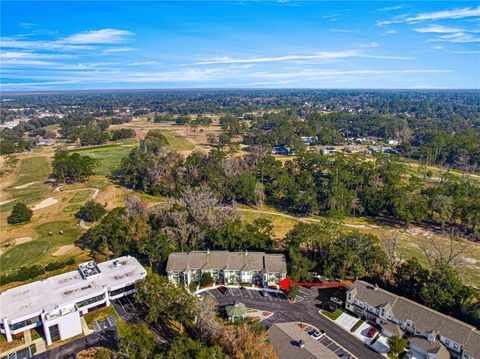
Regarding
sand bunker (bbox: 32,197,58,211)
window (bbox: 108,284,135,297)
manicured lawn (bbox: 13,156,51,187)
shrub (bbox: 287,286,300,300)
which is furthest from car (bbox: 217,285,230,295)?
manicured lawn (bbox: 13,156,51,187)

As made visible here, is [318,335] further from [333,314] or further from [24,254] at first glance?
[24,254]

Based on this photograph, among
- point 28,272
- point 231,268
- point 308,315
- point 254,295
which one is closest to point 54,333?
point 28,272

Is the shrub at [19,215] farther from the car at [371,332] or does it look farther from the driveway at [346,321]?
the car at [371,332]

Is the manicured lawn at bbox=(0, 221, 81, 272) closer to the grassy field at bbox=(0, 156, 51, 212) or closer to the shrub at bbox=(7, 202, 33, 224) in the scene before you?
the shrub at bbox=(7, 202, 33, 224)

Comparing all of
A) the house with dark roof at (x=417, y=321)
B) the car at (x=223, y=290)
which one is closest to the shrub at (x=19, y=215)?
the car at (x=223, y=290)

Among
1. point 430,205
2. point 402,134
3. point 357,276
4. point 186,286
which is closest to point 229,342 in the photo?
point 186,286

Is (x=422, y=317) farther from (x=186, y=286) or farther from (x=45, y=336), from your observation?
(x=45, y=336)
